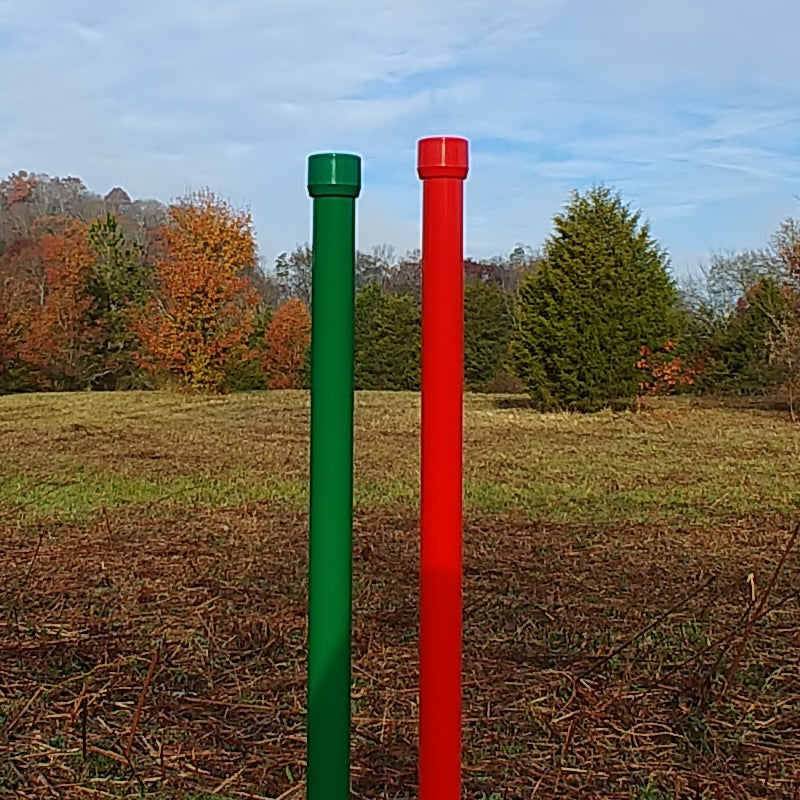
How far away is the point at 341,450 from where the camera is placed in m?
1.39

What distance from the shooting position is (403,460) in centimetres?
819

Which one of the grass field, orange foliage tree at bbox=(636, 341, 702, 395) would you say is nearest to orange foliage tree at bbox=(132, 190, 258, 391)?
orange foliage tree at bbox=(636, 341, 702, 395)

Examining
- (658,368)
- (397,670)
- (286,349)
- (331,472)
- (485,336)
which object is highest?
(485,336)

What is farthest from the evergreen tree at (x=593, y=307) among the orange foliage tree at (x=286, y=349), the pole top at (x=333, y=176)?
the pole top at (x=333, y=176)

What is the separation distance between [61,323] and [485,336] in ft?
24.0

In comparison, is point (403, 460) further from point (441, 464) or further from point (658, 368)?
point (441, 464)

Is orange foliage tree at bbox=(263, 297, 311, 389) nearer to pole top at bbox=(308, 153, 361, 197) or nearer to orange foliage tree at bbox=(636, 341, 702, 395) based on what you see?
orange foliage tree at bbox=(636, 341, 702, 395)

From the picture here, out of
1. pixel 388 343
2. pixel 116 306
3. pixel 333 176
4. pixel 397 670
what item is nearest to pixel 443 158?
pixel 333 176

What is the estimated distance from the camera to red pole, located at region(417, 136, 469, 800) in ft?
4.38

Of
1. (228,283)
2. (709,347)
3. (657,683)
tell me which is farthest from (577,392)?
(657,683)

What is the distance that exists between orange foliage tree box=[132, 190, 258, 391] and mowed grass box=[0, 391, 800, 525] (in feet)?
10.2

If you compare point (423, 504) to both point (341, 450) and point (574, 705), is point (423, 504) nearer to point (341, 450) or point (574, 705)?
point (341, 450)

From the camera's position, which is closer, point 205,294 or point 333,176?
point 333,176

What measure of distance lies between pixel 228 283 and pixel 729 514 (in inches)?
478
